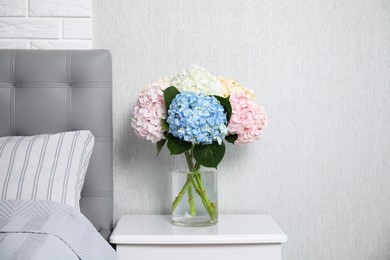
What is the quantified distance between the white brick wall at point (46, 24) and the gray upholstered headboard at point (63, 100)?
0.36 ft

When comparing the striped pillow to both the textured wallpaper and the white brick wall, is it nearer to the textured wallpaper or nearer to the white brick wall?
the textured wallpaper

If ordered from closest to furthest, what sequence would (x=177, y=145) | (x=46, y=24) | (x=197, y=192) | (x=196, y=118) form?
(x=196, y=118)
(x=177, y=145)
(x=197, y=192)
(x=46, y=24)

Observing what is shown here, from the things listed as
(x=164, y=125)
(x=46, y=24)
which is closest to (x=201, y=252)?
(x=164, y=125)

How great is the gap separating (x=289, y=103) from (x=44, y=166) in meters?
1.04

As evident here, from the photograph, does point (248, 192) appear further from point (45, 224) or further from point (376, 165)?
point (45, 224)

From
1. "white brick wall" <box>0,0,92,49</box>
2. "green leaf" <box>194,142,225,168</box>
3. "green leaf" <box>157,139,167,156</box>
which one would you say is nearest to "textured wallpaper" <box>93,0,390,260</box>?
"white brick wall" <box>0,0,92,49</box>

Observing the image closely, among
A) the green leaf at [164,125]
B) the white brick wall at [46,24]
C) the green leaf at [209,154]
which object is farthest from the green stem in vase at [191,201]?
the white brick wall at [46,24]

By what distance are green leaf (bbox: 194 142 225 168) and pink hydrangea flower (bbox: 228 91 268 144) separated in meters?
0.08

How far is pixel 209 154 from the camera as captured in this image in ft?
6.79

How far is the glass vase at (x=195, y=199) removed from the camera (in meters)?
2.14

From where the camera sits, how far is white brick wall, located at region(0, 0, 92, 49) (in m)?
2.36

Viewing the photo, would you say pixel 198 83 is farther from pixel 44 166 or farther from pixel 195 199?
pixel 44 166

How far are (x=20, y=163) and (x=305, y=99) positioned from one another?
1180mm

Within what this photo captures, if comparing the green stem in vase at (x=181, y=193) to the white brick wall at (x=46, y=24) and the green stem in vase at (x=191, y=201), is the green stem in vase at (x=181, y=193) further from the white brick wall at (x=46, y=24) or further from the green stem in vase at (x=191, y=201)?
the white brick wall at (x=46, y=24)
